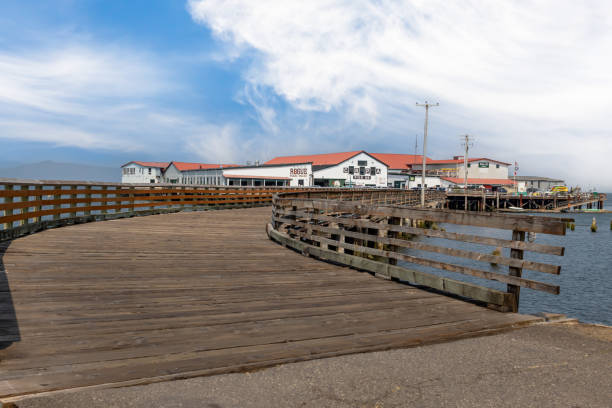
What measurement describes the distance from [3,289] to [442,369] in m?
5.81

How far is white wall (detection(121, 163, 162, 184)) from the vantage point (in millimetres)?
95438

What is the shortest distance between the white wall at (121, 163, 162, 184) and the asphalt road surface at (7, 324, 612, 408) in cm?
9328

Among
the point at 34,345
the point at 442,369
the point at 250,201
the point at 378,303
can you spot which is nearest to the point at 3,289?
the point at 34,345

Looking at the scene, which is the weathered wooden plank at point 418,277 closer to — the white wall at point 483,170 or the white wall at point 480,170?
the white wall at point 480,170

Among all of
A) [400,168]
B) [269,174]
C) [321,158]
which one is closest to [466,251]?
[269,174]

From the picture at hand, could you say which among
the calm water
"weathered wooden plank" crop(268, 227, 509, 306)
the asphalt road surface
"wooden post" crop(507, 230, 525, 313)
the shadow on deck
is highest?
"wooden post" crop(507, 230, 525, 313)

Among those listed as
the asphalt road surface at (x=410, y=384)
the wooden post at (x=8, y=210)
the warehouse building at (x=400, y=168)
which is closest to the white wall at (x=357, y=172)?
the warehouse building at (x=400, y=168)

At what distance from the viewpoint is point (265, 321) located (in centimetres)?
532

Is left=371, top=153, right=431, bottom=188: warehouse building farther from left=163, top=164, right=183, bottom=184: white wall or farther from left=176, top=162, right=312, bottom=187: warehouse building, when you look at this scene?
left=163, top=164, right=183, bottom=184: white wall

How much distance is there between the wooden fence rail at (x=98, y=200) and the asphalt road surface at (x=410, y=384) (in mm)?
9939

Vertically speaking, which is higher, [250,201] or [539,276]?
[250,201]

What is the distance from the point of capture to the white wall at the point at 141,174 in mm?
95438

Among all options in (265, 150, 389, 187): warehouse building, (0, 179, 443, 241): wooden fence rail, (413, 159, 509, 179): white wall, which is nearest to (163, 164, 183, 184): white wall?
(265, 150, 389, 187): warehouse building

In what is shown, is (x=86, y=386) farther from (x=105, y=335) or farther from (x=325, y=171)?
(x=325, y=171)
